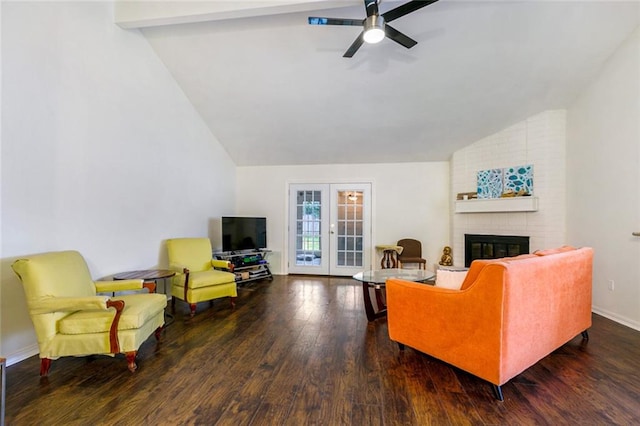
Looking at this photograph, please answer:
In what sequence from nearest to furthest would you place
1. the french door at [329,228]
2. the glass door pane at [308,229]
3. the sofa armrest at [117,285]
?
the sofa armrest at [117,285], the french door at [329,228], the glass door pane at [308,229]

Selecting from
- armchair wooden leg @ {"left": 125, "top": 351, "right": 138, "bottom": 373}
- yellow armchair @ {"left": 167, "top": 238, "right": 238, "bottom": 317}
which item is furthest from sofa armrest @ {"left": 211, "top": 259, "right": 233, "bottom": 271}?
armchair wooden leg @ {"left": 125, "top": 351, "right": 138, "bottom": 373}

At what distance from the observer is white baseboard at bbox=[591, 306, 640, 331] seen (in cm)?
305

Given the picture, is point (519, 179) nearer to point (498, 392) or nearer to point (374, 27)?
point (374, 27)

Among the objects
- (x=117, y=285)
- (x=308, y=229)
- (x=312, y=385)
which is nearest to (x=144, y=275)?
(x=117, y=285)

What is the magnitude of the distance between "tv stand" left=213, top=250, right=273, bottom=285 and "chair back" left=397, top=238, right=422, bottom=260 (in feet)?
8.66

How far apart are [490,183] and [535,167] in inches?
25.8

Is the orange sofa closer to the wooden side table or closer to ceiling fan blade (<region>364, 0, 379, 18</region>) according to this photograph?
ceiling fan blade (<region>364, 0, 379, 18</region>)

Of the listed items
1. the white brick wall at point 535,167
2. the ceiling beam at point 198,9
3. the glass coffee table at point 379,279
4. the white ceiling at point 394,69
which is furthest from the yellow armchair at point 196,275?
the white brick wall at point 535,167

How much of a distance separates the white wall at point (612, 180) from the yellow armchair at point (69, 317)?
4.99 meters

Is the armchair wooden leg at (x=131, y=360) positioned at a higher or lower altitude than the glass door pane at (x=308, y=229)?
lower

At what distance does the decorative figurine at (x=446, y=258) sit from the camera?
5148 mm

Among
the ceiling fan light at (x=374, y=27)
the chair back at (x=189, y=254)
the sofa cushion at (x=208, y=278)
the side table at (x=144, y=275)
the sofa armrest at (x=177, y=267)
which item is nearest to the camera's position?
the ceiling fan light at (x=374, y=27)

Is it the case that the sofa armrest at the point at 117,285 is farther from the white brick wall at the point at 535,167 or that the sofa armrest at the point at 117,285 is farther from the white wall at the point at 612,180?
the white wall at the point at 612,180

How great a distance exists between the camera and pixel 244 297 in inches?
171
